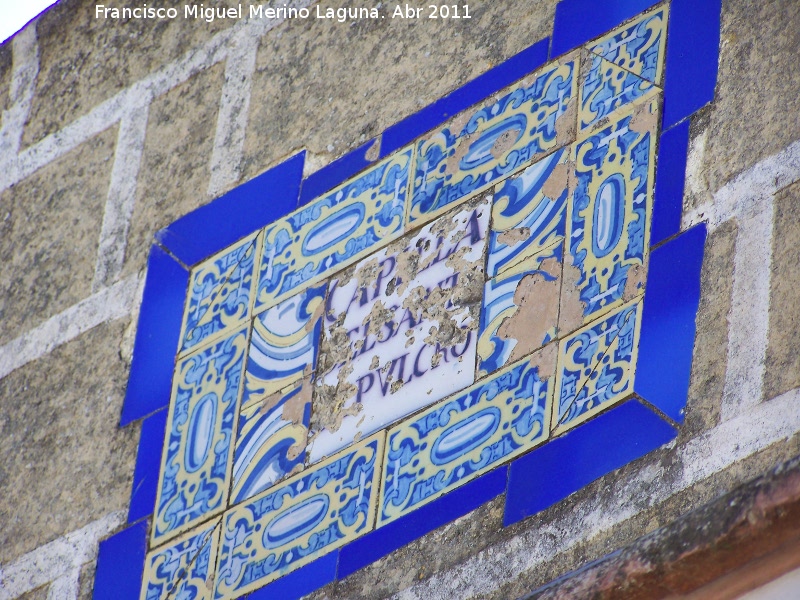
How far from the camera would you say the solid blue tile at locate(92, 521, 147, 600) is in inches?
141

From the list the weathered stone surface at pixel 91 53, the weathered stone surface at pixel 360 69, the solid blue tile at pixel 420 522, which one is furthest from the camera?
the weathered stone surface at pixel 91 53

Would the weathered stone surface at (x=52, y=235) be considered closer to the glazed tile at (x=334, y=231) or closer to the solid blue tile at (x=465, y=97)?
the glazed tile at (x=334, y=231)

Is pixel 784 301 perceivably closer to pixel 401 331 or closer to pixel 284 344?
pixel 401 331

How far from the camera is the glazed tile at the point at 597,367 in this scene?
3.05 meters

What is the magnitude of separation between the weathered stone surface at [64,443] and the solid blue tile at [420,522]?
65cm

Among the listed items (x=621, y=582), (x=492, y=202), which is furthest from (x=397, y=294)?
(x=621, y=582)

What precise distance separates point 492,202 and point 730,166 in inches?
20.3

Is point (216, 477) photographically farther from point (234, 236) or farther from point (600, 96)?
point (600, 96)

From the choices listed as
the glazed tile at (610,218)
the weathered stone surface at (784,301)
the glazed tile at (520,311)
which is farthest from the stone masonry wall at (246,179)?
the glazed tile at (520,311)

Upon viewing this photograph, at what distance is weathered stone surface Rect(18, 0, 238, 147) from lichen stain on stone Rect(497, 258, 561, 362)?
1330 millimetres

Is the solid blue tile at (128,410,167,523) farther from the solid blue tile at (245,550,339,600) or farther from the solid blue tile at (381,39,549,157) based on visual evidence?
the solid blue tile at (381,39,549,157)

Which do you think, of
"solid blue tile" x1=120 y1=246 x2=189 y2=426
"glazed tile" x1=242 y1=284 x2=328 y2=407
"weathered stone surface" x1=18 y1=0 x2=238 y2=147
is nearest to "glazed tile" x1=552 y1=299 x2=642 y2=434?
"glazed tile" x1=242 y1=284 x2=328 y2=407

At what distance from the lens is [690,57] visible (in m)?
3.34

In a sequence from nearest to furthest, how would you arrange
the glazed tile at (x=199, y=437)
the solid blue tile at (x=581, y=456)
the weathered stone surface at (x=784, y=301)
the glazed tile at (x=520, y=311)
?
the weathered stone surface at (x=784, y=301)
the solid blue tile at (x=581, y=456)
the glazed tile at (x=520, y=311)
the glazed tile at (x=199, y=437)
